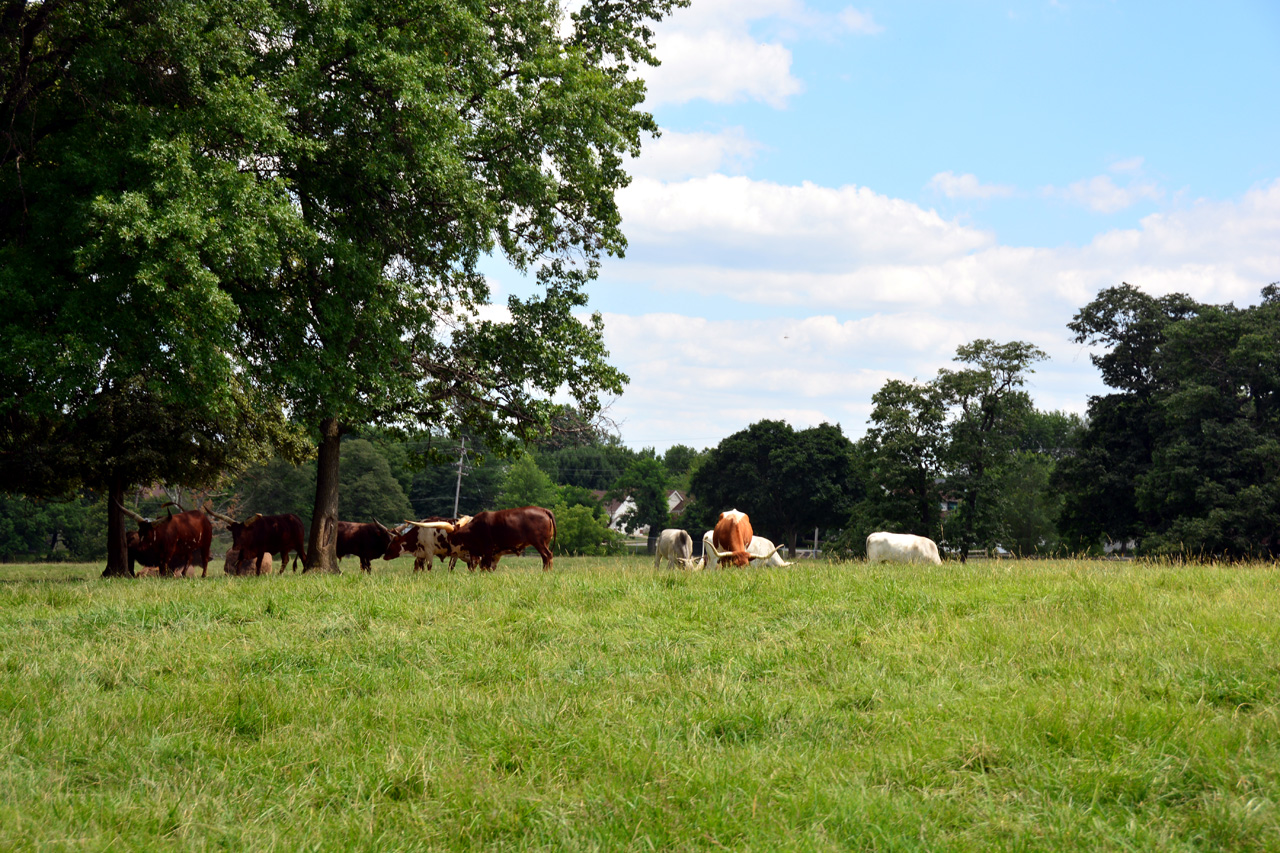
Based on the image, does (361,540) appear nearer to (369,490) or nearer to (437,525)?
(437,525)

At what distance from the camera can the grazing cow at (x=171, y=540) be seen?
19297 millimetres

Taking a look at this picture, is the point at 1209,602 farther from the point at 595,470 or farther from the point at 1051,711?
the point at 595,470

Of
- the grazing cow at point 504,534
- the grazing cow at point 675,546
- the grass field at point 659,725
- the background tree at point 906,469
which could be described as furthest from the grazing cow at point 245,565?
the background tree at point 906,469

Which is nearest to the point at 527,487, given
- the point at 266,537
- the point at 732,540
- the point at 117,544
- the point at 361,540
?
the point at 361,540

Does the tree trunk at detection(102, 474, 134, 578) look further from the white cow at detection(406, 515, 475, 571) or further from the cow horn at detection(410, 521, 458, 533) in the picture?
the cow horn at detection(410, 521, 458, 533)

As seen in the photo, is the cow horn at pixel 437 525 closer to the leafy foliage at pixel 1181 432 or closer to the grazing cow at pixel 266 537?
the grazing cow at pixel 266 537

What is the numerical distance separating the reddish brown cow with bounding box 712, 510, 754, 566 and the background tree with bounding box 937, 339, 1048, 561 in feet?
101

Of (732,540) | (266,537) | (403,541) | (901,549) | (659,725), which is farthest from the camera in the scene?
(403,541)

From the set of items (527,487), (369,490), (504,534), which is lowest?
(504,534)

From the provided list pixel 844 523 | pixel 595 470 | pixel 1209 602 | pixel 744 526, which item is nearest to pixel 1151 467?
pixel 844 523

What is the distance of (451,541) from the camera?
19266 mm

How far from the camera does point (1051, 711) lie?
5715mm

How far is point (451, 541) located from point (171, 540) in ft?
18.5

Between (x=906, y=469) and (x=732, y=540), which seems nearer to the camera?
(x=732, y=540)
